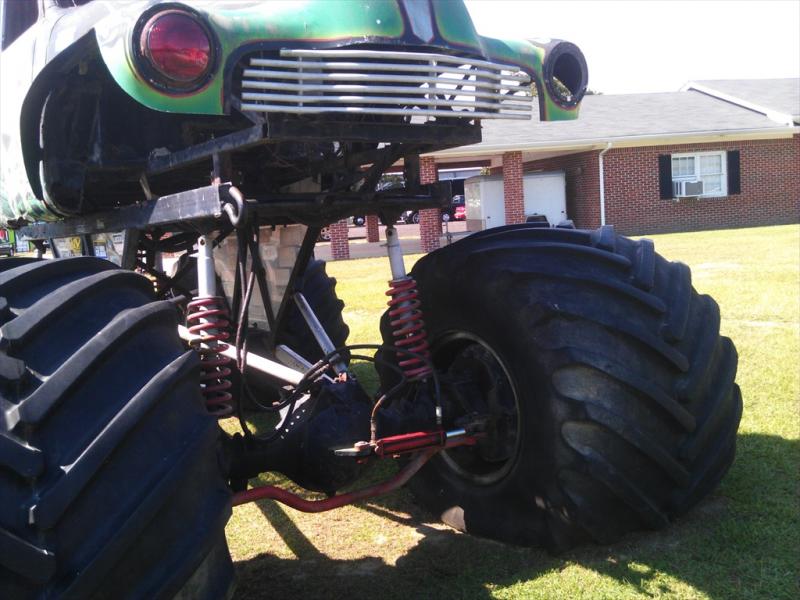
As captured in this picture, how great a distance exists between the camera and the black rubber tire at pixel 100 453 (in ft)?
5.80

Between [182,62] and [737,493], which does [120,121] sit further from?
[737,493]

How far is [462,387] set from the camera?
3305 millimetres

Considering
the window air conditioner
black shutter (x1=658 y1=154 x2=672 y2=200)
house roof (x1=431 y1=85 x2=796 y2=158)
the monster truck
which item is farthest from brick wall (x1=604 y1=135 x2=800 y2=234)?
the monster truck

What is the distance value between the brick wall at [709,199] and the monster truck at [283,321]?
2173 cm

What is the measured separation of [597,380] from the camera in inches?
113

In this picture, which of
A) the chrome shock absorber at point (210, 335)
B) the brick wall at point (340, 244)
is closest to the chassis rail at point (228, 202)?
the chrome shock absorber at point (210, 335)

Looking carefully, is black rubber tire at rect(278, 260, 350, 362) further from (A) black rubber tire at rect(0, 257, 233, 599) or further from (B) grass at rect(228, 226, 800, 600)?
(A) black rubber tire at rect(0, 257, 233, 599)

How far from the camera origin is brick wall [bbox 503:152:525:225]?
22891mm

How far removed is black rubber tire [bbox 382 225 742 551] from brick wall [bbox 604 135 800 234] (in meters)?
22.0

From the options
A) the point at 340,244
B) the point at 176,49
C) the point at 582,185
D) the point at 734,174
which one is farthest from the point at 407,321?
the point at 734,174

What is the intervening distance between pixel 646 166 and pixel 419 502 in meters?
23.0

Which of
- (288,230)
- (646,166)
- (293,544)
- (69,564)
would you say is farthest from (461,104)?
(646,166)

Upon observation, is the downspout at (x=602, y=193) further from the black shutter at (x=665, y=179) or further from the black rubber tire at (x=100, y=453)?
the black rubber tire at (x=100, y=453)

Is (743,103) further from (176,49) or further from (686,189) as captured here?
(176,49)
